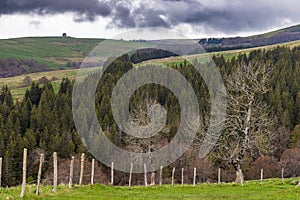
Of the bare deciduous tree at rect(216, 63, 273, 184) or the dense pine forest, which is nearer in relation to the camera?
the bare deciduous tree at rect(216, 63, 273, 184)

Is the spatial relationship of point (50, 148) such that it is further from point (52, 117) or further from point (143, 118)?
point (143, 118)

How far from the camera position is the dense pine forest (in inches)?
3211

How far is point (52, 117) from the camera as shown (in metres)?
114

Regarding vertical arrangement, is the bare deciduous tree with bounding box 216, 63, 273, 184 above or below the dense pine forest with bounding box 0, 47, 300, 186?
above

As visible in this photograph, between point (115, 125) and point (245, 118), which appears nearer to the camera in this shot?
point (245, 118)

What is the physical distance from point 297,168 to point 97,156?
42.0m

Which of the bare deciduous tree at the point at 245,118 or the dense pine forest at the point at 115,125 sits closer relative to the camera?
the bare deciduous tree at the point at 245,118

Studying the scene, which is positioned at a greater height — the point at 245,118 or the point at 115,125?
the point at 245,118

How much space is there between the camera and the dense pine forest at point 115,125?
81.6m

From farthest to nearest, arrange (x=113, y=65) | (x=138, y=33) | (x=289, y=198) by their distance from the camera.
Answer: (x=113, y=65) < (x=138, y=33) < (x=289, y=198)

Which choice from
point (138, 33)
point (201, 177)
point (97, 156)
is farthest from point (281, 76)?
point (138, 33)

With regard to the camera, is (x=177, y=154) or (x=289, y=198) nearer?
(x=289, y=198)

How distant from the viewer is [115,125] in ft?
329

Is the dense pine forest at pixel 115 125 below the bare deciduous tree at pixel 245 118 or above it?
below
